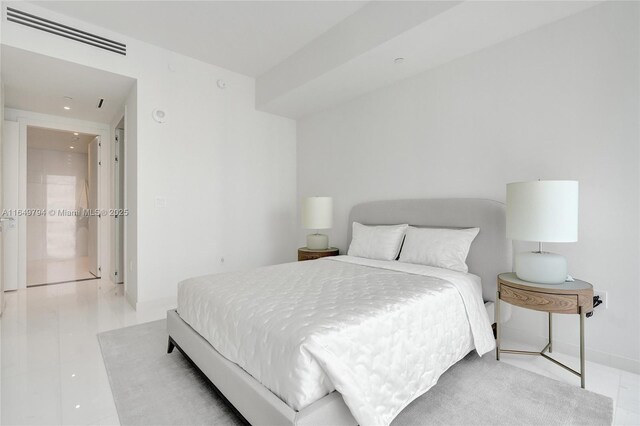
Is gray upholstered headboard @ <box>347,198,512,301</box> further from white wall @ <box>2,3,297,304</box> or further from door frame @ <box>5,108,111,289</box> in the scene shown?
door frame @ <box>5,108,111,289</box>

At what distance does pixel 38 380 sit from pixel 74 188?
6948 mm

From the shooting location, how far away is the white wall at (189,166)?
11.1ft

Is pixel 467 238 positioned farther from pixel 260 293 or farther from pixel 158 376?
pixel 158 376

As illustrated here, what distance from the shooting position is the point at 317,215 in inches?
155

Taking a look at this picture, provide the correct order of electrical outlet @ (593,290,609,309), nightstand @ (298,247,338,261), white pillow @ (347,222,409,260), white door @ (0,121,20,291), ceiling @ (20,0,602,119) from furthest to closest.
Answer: white door @ (0,121,20,291) → nightstand @ (298,247,338,261) → white pillow @ (347,222,409,260) → ceiling @ (20,0,602,119) → electrical outlet @ (593,290,609,309)

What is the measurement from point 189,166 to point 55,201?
5.61 m

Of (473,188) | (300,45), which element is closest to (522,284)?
(473,188)

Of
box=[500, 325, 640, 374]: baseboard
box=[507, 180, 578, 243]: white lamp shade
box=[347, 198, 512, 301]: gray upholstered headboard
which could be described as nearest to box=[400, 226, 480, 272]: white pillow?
box=[347, 198, 512, 301]: gray upholstered headboard

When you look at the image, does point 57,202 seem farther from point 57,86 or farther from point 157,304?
point 157,304

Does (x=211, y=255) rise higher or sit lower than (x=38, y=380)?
higher

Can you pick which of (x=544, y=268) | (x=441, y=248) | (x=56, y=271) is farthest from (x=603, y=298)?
(x=56, y=271)

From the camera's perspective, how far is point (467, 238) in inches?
103

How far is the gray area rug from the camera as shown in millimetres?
1607

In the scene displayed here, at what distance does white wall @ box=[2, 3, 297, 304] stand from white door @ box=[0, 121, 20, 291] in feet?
6.10
